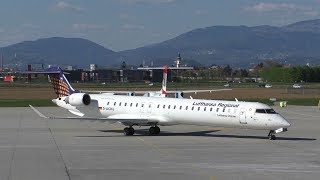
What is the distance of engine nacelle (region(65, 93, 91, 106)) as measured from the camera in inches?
1441

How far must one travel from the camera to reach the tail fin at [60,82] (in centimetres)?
3912

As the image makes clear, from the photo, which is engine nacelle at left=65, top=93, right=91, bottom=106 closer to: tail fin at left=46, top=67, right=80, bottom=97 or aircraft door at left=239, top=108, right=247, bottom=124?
tail fin at left=46, top=67, right=80, bottom=97

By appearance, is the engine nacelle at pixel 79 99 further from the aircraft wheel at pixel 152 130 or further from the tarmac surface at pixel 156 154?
the aircraft wheel at pixel 152 130

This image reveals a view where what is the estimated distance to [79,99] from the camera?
3656 centimetres

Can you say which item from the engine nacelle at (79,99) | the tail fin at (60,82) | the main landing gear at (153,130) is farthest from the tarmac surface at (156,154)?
the tail fin at (60,82)

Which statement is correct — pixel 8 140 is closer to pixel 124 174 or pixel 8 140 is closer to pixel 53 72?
pixel 53 72

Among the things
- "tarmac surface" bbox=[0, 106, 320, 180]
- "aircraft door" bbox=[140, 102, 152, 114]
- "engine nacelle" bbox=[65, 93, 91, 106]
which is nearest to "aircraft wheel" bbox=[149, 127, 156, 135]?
"tarmac surface" bbox=[0, 106, 320, 180]

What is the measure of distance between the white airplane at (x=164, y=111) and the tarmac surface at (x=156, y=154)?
0.85 metres

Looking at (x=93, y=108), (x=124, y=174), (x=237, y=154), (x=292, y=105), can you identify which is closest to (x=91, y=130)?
(x=93, y=108)

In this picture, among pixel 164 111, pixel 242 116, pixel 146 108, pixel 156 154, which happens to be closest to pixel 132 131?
pixel 146 108

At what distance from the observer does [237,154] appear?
25766 millimetres

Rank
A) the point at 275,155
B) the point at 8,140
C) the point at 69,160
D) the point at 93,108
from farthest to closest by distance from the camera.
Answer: the point at 93,108, the point at 8,140, the point at 275,155, the point at 69,160

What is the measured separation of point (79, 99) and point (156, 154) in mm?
11906

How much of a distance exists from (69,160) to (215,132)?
1591 centimetres
